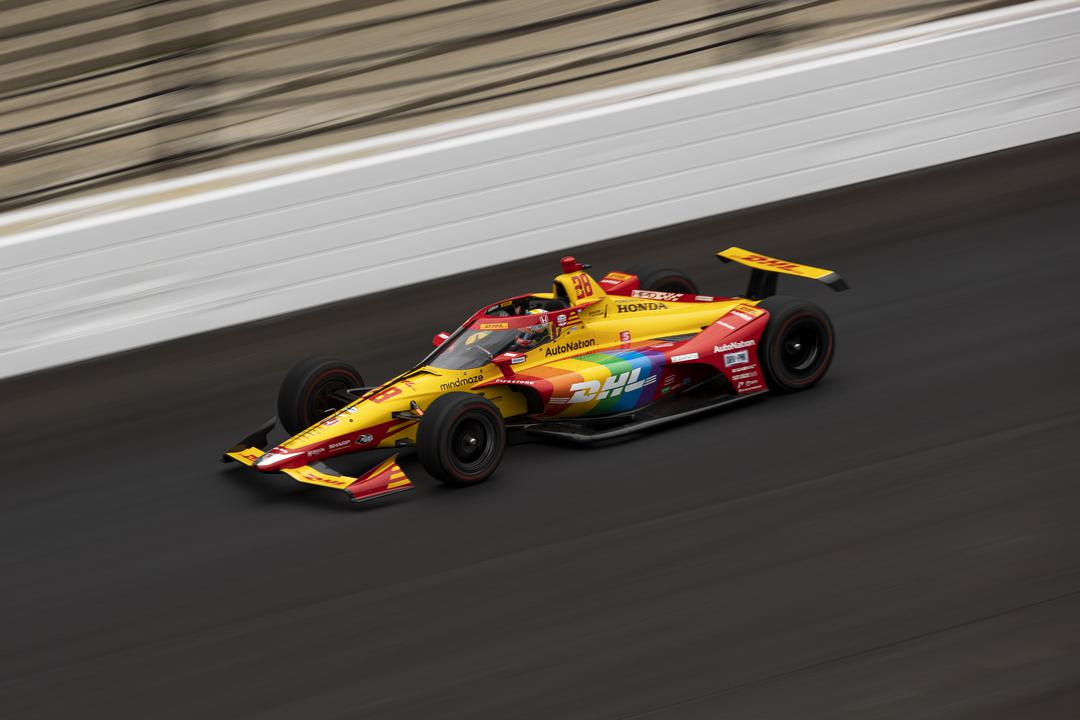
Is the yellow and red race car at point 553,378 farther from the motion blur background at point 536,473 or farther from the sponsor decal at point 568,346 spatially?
the motion blur background at point 536,473

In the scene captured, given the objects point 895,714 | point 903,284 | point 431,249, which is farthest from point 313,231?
point 895,714

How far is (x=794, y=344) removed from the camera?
25.5 feet

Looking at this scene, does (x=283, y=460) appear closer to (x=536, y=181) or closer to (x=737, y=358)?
(x=737, y=358)

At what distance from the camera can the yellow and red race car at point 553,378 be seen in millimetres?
6957

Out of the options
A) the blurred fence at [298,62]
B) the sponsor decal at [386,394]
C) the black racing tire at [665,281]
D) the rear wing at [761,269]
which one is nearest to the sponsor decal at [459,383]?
the sponsor decal at [386,394]

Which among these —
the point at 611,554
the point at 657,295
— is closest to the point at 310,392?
the point at 657,295

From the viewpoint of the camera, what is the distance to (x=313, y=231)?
399 inches

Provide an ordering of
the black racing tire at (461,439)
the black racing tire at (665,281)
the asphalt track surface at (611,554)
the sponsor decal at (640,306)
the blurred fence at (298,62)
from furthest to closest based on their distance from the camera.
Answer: the blurred fence at (298,62) → the black racing tire at (665,281) → the sponsor decal at (640,306) → the black racing tire at (461,439) → the asphalt track surface at (611,554)

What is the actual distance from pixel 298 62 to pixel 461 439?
5449mm

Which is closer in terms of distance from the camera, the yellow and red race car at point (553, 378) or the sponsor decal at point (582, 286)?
the yellow and red race car at point (553, 378)

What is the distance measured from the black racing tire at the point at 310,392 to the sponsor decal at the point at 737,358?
2250mm

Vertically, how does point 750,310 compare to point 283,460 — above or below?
above

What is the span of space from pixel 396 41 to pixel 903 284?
494 cm

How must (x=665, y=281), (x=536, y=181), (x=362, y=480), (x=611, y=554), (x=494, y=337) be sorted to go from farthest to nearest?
(x=536, y=181) → (x=665, y=281) → (x=494, y=337) → (x=362, y=480) → (x=611, y=554)
